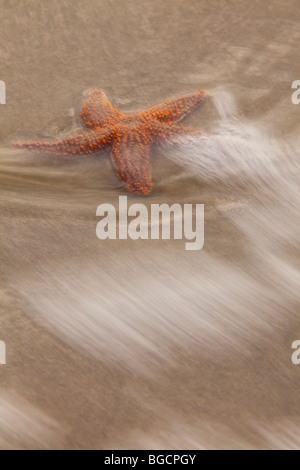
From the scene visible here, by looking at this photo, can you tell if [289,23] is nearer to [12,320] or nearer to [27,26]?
[27,26]

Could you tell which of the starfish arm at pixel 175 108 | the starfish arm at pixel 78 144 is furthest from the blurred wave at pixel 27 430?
the starfish arm at pixel 175 108

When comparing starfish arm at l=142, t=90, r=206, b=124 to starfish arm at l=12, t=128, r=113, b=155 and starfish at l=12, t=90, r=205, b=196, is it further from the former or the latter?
starfish arm at l=12, t=128, r=113, b=155

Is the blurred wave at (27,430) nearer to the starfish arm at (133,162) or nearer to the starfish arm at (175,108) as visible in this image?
the starfish arm at (133,162)

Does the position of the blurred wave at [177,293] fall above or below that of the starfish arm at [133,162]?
below

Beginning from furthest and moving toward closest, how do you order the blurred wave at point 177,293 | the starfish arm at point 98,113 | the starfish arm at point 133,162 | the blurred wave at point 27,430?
the starfish arm at point 98,113 < the starfish arm at point 133,162 < the blurred wave at point 177,293 < the blurred wave at point 27,430

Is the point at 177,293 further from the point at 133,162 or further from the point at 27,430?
the point at 27,430

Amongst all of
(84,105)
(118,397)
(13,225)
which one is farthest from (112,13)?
(118,397)

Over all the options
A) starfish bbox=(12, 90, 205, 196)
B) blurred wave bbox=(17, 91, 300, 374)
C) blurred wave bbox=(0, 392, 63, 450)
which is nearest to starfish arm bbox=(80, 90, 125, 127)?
starfish bbox=(12, 90, 205, 196)

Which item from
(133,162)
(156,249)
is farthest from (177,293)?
(133,162)

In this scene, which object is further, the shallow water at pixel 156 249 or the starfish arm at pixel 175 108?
the starfish arm at pixel 175 108
